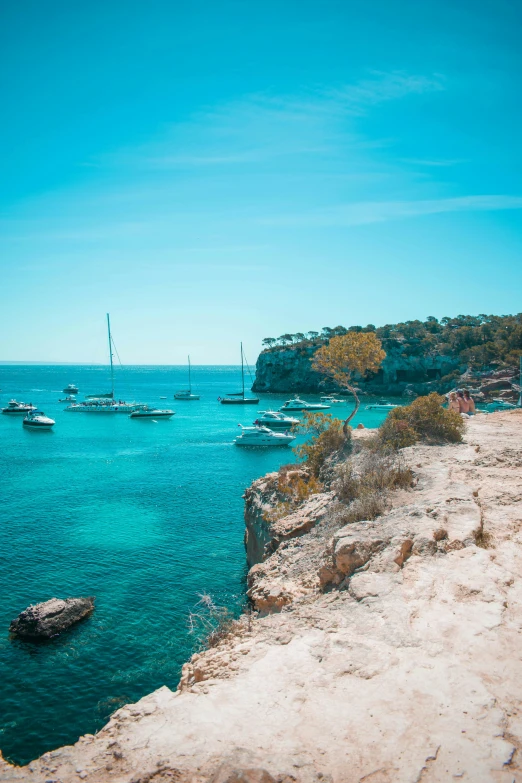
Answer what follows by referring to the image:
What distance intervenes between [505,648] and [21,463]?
51.0 metres

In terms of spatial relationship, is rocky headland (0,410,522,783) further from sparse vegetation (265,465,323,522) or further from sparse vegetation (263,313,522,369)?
Answer: sparse vegetation (263,313,522,369)

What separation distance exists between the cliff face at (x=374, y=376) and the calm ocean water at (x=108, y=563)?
222 ft

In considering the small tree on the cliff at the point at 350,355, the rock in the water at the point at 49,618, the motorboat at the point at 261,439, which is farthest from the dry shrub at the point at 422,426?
the motorboat at the point at 261,439

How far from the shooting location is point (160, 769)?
251 inches

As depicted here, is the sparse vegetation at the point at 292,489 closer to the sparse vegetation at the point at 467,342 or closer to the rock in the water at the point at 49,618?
the rock in the water at the point at 49,618

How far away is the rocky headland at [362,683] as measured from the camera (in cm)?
629

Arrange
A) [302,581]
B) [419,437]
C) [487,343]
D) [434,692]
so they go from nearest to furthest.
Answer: [434,692] < [302,581] < [419,437] < [487,343]

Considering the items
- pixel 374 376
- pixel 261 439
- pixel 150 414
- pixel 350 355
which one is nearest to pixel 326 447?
pixel 350 355

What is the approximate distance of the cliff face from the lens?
125 m

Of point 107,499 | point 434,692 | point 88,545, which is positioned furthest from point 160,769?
point 107,499

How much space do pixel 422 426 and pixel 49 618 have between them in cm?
1878

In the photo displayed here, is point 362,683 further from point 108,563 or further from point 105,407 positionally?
point 105,407

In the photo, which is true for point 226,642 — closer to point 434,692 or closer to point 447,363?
point 434,692

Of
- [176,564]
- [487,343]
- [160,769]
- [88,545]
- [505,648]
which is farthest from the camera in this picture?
[487,343]
